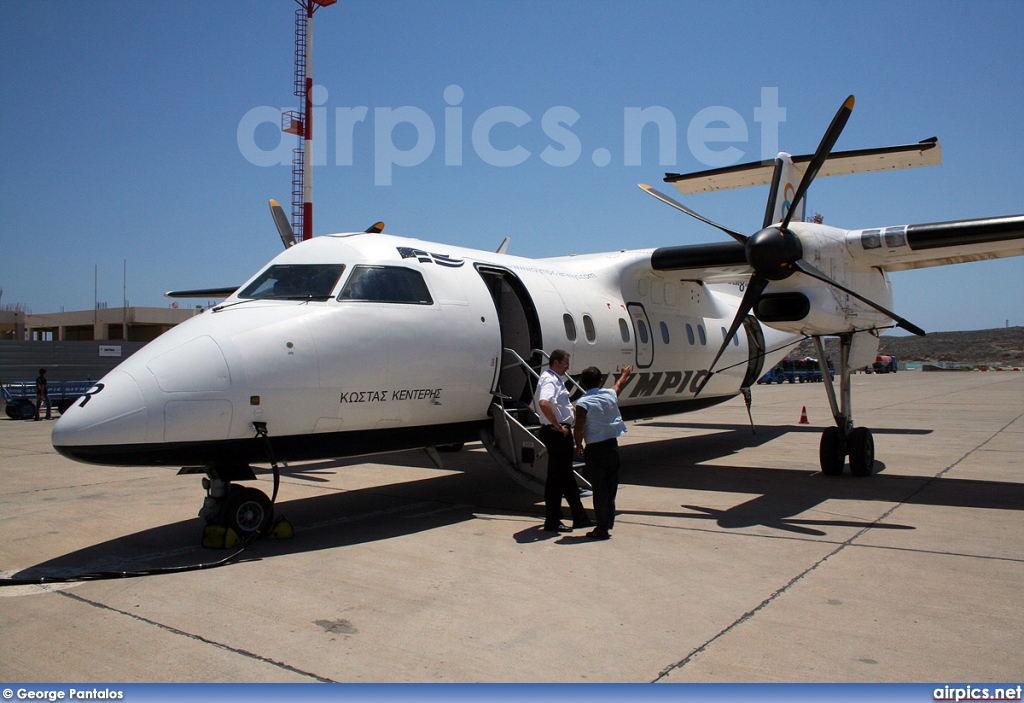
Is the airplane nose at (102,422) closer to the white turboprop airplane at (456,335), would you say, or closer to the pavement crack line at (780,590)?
the white turboprop airplane at (456,335)

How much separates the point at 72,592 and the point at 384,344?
334 cm

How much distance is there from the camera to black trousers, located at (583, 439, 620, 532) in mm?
7312

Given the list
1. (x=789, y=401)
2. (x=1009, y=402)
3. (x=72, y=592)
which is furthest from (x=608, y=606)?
(x=1009, y=402)

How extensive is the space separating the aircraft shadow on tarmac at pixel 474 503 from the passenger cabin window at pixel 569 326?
84.0 inches

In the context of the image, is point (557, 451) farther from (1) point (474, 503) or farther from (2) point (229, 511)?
(2) point (229, 511)

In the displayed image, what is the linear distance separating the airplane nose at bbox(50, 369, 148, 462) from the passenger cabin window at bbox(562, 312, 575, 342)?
551cm

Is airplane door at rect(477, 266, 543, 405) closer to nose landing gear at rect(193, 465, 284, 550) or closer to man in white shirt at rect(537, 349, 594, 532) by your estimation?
man in white shirt at rect(537, 349, 594, 532)

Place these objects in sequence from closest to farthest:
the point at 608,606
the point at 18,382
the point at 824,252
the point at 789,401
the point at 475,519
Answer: the point at 608,606
the point at 475,519
the point at 824,252
the point at 18,382
the point at 789,401

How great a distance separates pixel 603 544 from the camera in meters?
7.16

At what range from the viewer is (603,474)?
7324mm

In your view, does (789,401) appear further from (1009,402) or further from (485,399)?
(485,399)

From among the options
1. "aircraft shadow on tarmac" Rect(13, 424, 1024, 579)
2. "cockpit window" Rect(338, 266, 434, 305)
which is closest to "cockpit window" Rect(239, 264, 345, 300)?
"cockpit window" Rect(338, 266, 434, 305)

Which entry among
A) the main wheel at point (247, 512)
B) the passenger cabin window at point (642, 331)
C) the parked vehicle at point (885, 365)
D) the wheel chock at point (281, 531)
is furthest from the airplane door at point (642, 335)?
the parked vehicle at point (885, 365)

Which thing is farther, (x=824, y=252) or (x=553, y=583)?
(x=824, y=252)
